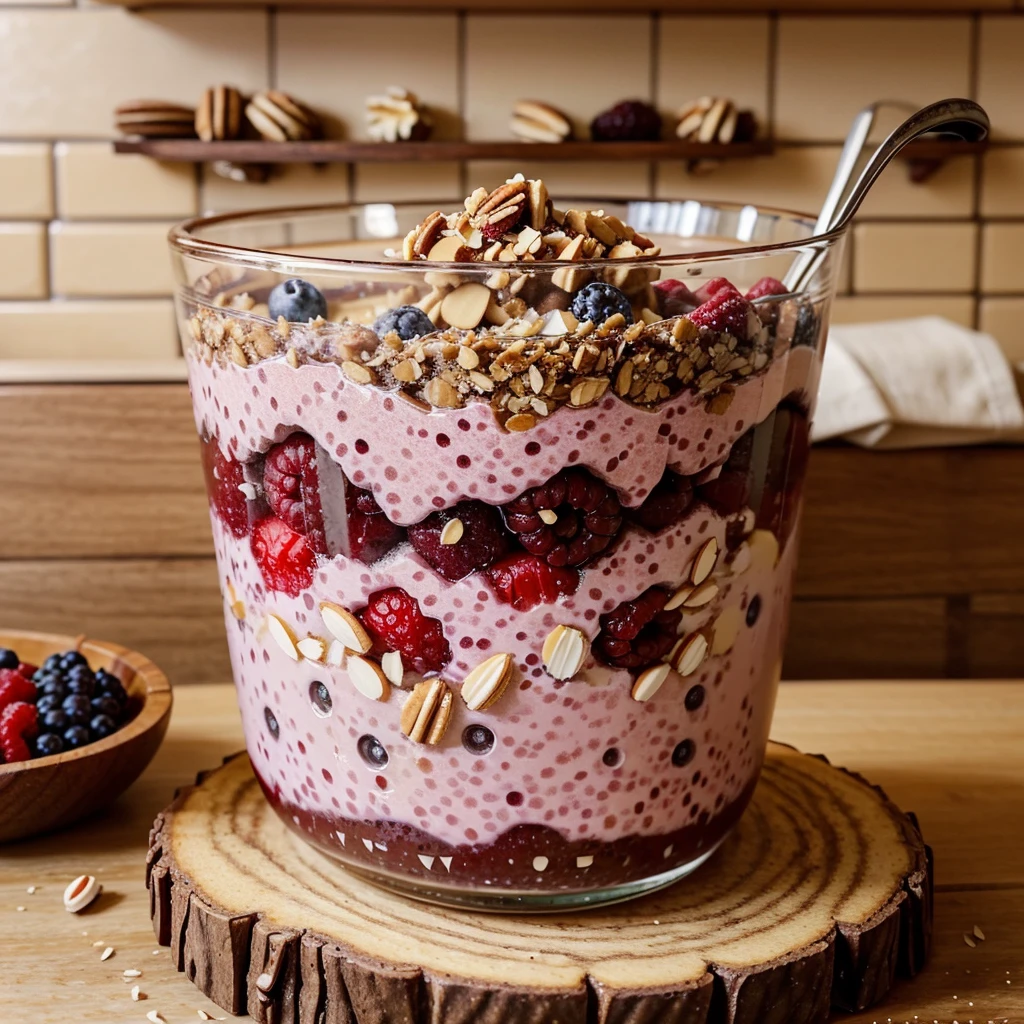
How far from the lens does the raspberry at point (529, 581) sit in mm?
461

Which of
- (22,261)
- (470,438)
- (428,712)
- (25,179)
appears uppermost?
(25,179)

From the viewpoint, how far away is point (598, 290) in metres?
0.43

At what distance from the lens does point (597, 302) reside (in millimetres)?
436

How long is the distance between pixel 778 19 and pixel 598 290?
4.51 feet

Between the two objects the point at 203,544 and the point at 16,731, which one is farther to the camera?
the point at 203,544

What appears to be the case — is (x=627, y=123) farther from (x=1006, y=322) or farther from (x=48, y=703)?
(x=48, y=703)

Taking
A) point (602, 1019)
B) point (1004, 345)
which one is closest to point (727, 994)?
point (602, 1019)

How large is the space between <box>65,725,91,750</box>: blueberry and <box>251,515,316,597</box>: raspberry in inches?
8.1

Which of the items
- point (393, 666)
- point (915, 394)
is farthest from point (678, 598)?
point (915, 394)

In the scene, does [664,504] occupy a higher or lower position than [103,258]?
lower

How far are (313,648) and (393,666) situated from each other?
4 cm

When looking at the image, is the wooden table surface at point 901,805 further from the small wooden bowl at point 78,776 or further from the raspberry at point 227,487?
the raspberry at point 227,487

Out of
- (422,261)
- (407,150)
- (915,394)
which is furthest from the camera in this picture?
(407,150)

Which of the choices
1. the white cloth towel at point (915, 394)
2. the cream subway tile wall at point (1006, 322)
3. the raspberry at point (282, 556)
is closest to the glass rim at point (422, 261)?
the raspberry at point (282, 556)
